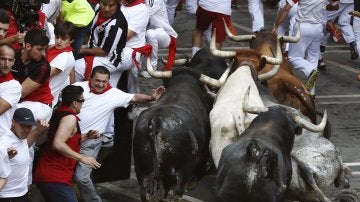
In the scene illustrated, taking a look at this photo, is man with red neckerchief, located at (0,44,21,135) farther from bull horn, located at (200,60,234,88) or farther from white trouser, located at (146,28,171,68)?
white trouser, located at (146,28,171,68)

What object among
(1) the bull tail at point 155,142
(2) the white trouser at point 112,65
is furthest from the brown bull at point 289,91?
(1) the bull tail at point 155,142

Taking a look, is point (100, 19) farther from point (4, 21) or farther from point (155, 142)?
point (155, 142)

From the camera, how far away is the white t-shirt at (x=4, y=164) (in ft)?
33.7

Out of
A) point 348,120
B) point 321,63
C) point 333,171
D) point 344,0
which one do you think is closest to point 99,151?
point 333,171

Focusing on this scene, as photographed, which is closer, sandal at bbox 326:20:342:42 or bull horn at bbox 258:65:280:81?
Answer: bull horn at bbox 258:65:280:81

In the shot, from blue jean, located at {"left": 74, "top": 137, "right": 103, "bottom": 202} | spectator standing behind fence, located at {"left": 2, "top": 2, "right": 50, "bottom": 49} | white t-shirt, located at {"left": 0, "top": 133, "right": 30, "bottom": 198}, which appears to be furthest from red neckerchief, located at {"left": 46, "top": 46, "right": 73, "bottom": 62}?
white t-shirt, located at {"left": 0, "top": 133, "right": 30, "bottom": 198}

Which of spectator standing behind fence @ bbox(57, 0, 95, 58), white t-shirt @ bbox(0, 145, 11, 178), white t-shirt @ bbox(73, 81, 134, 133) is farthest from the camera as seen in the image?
spectator standing behind fence @ bbox(57, 0, 95, 58)

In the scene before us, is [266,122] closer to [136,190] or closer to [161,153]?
[161,153]

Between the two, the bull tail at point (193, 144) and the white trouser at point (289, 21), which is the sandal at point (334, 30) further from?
the bull tail at point (193, 144)

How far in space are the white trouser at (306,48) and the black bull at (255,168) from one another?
21.0 ft

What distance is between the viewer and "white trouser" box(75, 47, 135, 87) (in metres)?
14.1

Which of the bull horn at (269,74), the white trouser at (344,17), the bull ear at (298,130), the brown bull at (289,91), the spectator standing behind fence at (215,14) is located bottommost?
the white trouser at (344,17)

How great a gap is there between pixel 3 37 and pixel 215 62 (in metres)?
3.60

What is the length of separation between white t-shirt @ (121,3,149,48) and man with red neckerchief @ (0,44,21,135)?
3.97 metres
